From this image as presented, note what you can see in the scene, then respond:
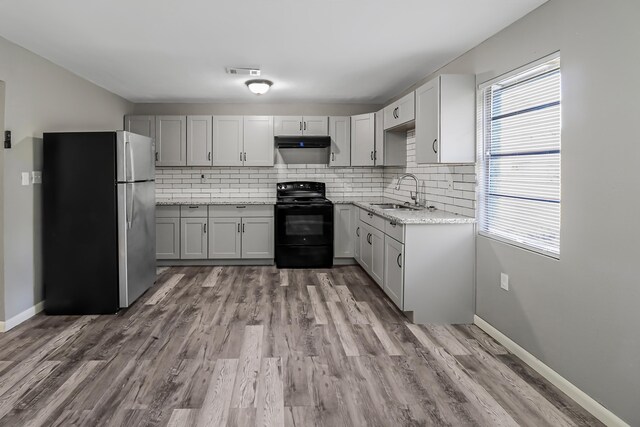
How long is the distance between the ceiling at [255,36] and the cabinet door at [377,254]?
5.68 ft

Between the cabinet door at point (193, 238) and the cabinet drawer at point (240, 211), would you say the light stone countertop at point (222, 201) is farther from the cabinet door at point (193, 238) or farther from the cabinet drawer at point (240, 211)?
the cabinet door at point (193, 238)

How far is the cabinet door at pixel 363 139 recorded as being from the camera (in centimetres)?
571

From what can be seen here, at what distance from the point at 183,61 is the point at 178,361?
8.98 feet

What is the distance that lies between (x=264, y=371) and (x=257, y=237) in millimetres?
3271

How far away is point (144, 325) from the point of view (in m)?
3.51

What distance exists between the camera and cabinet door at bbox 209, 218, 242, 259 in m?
5.78

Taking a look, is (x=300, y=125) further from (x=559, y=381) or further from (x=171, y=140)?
(x=559, y=381)

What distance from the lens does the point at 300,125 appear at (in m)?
5.94

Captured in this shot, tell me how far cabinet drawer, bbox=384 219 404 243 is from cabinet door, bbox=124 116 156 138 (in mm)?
3699

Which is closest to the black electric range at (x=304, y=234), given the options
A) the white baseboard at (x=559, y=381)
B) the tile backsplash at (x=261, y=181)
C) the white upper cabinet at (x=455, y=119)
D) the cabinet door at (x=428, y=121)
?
the tile backsplash at (x=261, y=181)

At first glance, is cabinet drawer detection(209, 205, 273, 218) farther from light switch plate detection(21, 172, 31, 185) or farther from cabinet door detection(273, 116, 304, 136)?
light switch plate detection(21, 172, 31, 185)

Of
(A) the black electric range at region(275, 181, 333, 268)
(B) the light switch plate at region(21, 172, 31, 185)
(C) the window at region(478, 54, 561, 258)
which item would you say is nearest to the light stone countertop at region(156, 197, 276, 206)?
(A) the black electric range at region(275, 181, 333, 268)

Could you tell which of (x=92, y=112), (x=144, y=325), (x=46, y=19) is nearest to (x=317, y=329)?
(x=144, y=325)

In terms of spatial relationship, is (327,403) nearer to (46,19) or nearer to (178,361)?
(178,361)
